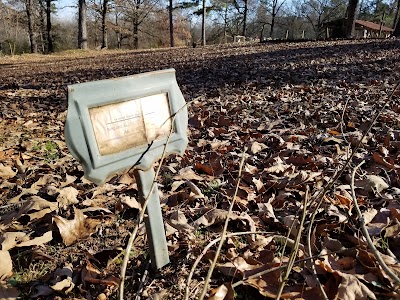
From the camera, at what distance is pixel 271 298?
1425 mm

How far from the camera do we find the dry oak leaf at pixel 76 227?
1.85 meters

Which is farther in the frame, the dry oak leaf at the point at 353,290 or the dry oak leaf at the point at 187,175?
the dry oak leaf at the point at 187,175

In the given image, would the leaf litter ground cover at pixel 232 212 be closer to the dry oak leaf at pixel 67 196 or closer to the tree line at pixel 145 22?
the dry oak leaf at pixel 67 196

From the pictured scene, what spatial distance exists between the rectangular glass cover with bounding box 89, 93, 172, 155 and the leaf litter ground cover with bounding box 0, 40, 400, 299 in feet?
1.33

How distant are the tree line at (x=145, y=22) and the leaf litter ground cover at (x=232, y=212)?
14431 millimetres

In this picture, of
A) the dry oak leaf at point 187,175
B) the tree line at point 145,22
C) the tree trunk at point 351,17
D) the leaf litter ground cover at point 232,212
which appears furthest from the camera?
the tree line at point 145,22

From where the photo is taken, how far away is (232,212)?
6.57 feet

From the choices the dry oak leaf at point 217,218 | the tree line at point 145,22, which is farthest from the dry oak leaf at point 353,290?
the tree line at point 145,22

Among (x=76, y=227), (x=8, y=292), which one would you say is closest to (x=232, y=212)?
(x=76, y=227)

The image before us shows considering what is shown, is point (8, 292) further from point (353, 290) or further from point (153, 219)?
point (353, 290)

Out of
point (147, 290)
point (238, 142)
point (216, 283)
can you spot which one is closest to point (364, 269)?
point (216, 283)

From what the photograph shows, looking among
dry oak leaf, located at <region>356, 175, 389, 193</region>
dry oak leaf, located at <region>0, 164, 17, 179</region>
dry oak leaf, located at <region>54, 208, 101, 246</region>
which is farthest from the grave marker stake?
dry oak leaf, located at <region>0, 164, 17, 179</region>

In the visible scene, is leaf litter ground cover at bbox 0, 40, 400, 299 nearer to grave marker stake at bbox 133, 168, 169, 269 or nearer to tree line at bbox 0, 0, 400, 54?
grave marker stake at bbox 133, 168, 169, 269

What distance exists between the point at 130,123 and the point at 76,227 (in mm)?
927
